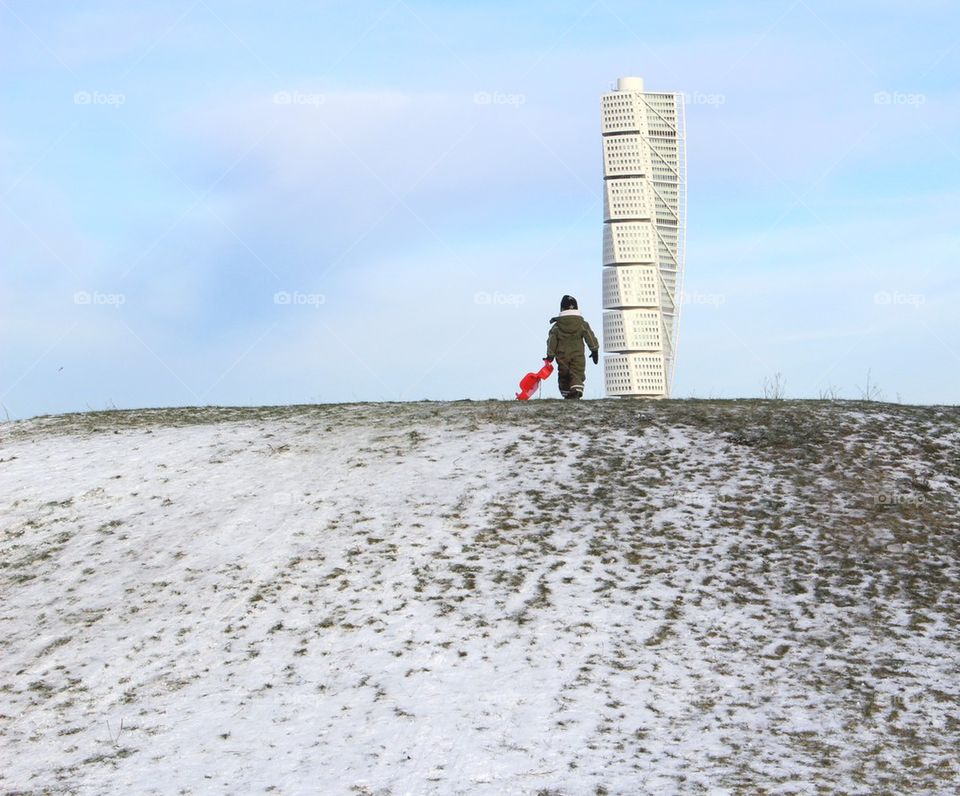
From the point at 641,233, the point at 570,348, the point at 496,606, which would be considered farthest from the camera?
the point at 641,233

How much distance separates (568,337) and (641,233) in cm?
9938

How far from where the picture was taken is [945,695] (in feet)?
37.3

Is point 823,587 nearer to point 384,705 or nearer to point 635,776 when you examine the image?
point 635,776

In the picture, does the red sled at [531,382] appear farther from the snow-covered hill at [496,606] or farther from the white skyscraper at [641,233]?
the white skyscraper at [641,233]

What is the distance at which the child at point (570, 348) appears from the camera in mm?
22859

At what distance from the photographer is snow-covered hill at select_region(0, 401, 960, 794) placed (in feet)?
33.9

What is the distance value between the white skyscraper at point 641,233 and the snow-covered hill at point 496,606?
335 ft

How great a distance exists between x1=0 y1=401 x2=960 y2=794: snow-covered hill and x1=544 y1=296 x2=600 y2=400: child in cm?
364

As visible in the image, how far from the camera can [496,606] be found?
12891 mm

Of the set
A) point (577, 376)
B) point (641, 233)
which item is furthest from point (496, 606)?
point (641, 233)

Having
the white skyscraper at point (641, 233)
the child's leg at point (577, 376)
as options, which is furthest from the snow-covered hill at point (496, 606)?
the white skyscraper at point (641, 233)

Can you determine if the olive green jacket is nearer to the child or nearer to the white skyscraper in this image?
the child

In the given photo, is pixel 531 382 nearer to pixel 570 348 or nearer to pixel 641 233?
pixel 570 348

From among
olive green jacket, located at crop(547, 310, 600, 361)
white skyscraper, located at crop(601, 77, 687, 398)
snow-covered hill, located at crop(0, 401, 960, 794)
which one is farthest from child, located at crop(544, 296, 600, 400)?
white skyscraper, located at crop(601, 77, 687, 398)
